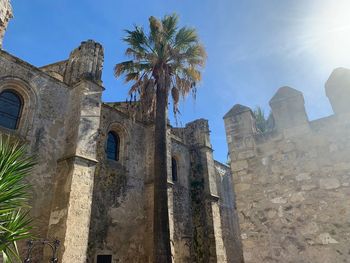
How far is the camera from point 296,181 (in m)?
4.43

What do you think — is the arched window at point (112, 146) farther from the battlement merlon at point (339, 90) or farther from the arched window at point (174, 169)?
the battlement merlon at point (339, 90)

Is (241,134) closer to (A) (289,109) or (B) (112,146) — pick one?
(A) (289,109)

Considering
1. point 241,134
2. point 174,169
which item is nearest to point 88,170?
point 241,134

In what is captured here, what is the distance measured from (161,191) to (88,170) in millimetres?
2729

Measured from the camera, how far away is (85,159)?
31.4 ft

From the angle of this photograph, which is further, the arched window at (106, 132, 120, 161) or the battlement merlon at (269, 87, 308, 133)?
the arched window at (106, 132, 120, 161)

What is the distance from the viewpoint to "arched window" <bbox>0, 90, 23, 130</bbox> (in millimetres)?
9148

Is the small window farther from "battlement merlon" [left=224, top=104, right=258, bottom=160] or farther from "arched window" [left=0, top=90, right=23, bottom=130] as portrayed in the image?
"battlement merlon" [left=224, top=104, right=258, bottom=160]

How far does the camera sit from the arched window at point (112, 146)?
41.2 feet

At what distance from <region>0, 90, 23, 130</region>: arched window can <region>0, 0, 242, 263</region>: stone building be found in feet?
0.10

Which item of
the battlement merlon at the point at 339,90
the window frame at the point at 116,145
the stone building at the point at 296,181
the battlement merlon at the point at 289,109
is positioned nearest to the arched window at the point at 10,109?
the window frame at the point at 116,145

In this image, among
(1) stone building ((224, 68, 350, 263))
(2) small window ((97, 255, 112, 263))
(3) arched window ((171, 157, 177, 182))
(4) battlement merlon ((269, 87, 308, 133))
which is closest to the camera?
(1) stone building ((224, 68, 350, 263))

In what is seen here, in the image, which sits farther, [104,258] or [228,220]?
[228,220]

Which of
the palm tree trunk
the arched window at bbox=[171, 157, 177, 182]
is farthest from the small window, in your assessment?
the arched window at bbox=[171, 157, 177, 182]
